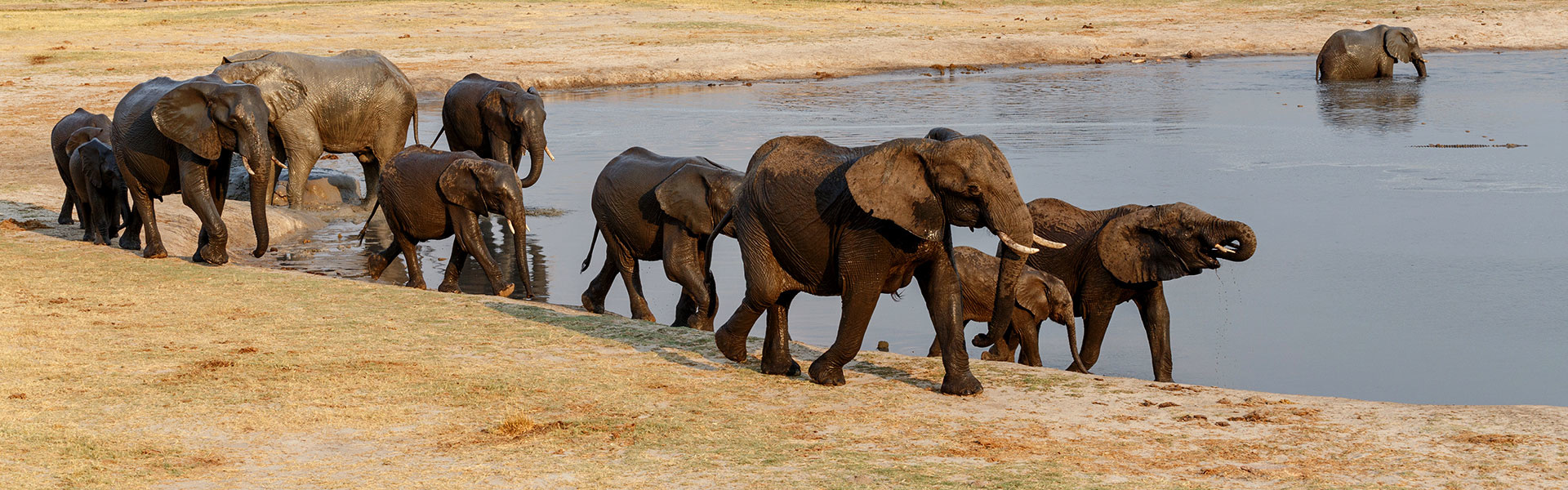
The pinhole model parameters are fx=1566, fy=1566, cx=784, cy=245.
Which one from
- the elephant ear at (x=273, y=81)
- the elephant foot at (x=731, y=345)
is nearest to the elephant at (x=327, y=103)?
the elephant ear at (x=273, y=81)

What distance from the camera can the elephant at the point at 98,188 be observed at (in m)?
13.2

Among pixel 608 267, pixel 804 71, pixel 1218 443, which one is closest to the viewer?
pixel 1218 443

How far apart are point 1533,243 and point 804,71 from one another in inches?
869

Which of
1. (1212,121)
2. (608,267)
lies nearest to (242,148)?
(608,267)

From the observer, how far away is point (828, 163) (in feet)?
25.5

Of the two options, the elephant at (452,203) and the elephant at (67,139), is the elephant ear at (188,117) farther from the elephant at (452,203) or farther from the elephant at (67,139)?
the elephant at (67,139)

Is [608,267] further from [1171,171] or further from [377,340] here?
[1171,171]

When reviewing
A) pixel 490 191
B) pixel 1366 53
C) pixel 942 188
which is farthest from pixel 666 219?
pixel 1366 53

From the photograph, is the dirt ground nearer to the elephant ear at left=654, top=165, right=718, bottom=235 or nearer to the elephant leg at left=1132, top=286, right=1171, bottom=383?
the elephant ear at left=654, top=165, right=718, bottom=235

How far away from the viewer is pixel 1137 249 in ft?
33.4

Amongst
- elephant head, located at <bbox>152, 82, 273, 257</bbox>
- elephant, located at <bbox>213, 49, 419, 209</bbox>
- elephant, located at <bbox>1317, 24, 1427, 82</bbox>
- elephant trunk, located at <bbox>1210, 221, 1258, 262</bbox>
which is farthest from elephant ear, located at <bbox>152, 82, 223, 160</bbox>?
elephant, located at <bbox>1317, 24, 1427, 82</bbox>

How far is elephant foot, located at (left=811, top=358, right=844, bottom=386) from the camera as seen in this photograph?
314 inches

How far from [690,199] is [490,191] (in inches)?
89.5

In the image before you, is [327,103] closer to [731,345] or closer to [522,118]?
[522,118]
